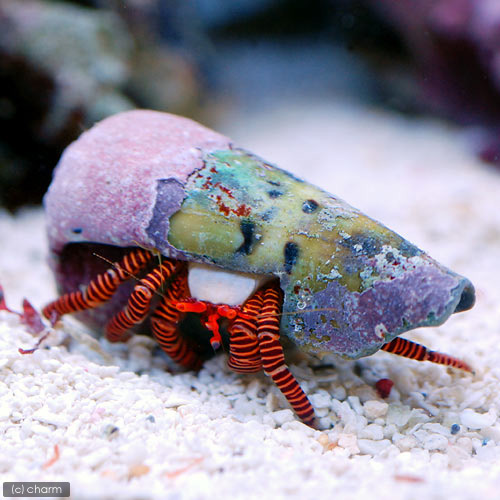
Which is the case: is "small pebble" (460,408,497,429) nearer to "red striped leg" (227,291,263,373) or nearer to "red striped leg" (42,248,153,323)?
"red striped leg" (227,291,263,373)

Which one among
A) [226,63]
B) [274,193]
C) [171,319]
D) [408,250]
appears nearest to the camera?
[408,250]

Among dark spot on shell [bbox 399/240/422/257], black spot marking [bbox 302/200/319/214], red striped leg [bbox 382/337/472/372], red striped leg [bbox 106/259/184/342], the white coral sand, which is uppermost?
black spot marking [bbox 302/200/319/214]


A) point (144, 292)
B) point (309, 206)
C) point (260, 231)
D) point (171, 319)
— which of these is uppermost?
point (309, 206)

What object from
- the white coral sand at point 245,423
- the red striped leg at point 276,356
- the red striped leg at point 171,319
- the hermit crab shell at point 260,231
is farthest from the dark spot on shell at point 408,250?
the red striped leg at point 171,319

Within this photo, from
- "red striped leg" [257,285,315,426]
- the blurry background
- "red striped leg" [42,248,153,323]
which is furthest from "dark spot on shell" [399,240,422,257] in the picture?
the blurry background

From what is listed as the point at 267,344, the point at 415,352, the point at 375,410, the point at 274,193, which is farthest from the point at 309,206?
the point at 375,410

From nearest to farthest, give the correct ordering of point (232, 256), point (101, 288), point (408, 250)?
point (408, 250)
point (232, 256)
point (101, 288)

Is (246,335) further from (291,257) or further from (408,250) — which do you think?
(408,250)

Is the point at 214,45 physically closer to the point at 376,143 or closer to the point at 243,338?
the point at 376,143
